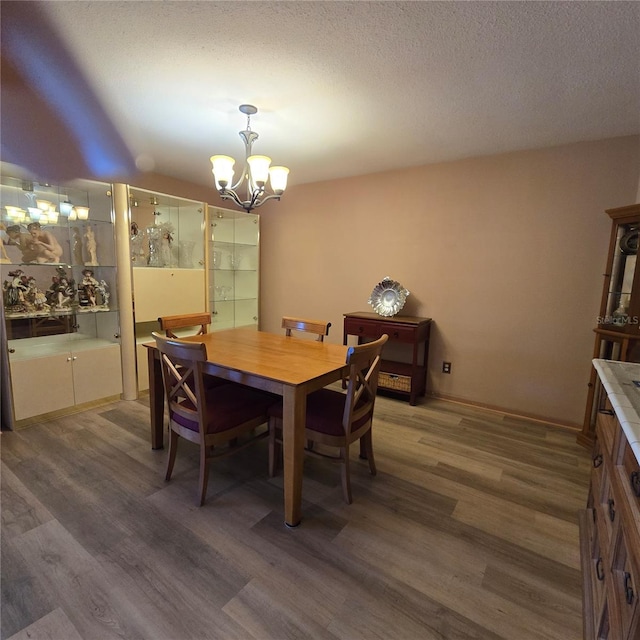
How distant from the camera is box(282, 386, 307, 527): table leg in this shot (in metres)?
1.65

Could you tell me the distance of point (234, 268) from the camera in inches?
182

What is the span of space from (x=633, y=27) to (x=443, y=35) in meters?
0.79

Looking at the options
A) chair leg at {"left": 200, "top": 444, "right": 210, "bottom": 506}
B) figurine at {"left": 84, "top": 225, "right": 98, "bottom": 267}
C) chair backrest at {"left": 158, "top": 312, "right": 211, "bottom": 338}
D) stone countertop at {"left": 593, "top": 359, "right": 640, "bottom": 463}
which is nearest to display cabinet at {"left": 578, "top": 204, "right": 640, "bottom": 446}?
stone countertop at {"left": 593, "top": 359, "right": 640, "bottom": 463}

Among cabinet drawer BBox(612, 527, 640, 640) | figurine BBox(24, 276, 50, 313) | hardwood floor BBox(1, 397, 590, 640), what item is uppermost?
figurine BBox(24, 276, 50, 313)

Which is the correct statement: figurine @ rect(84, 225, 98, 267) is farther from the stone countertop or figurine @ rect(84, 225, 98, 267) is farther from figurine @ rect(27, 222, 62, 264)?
the stone countertop

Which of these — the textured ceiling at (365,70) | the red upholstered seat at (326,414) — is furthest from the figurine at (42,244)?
the red upholstered seat at (326,414)

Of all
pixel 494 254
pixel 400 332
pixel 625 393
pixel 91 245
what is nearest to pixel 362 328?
pixel 400 332

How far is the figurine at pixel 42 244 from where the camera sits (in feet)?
9.23

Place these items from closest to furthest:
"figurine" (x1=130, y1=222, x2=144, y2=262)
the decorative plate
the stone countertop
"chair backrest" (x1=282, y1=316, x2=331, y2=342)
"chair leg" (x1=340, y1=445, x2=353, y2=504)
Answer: the stone countertop → "chair leg" (x1=340, y1=445, x2=353, y2=504) → "chair backrest" (x1=282, y1=316, x2=331, y2=342) → "figurine" (x1=130, y1=222, x2=144, y2=262) → the decorative plate

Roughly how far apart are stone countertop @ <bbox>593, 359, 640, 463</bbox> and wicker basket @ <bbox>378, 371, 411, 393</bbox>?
1.79 m

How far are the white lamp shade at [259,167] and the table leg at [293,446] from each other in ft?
4.49

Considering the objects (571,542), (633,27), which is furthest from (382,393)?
(633,27)

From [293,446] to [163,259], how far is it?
114 inches

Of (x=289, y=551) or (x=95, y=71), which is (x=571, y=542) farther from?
(x=95, y=71)
